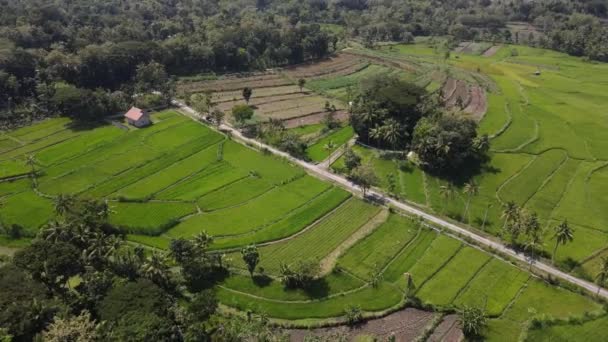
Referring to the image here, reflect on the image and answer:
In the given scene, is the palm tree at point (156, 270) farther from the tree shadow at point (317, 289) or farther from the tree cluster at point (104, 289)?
the tree shadow at point (317, 289)

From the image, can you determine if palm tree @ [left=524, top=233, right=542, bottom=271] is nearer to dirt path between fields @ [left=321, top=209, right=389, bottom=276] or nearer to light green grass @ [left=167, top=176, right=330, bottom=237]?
dirt path between fields @ [left=321, top=209, right=389, bottom=276]

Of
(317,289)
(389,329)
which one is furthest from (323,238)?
(389,329)

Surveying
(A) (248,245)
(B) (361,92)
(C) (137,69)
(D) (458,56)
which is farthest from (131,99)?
(D) (458,56)

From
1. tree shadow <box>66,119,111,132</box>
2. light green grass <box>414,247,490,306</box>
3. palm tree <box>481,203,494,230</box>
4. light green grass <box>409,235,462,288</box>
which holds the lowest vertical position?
light green grass <box>414,247,490,306</box>

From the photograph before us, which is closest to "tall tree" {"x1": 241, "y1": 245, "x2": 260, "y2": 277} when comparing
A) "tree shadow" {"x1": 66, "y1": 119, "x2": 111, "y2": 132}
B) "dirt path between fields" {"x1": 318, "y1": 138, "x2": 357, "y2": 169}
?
"dirt path between fields" {"x1": 318, "y1": 138, "x2": 357, "y2": 169}

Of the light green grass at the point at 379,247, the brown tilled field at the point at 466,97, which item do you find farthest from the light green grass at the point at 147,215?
the brown tilled field at the point at 466,97
